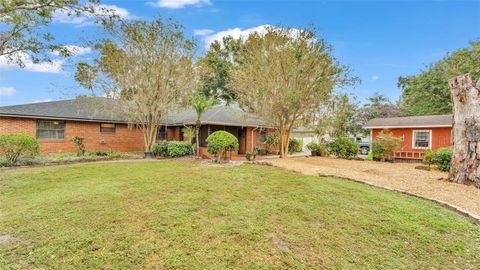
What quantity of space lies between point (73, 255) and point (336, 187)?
6.31m

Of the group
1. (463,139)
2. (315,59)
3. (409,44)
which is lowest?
(463,139)

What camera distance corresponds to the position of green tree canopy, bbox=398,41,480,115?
2036 cm

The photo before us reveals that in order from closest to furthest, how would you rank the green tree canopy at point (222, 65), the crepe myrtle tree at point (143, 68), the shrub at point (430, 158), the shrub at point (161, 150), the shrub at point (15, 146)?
the shrub at point (15, 146) < the shrub at point (430, 158) < the crepe myrtle tree at point (143, 68) < the shrub at point (161, 150) < the green tree canopy at point (222, 65)

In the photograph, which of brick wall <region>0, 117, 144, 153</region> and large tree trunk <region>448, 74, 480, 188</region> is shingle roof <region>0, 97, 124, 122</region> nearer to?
brick wall <region>0, 117, 144, 153</region>

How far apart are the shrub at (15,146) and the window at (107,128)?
5.79 metres

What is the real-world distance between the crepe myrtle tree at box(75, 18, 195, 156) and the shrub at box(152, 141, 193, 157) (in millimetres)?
1648

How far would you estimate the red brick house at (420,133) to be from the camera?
16.1 meters

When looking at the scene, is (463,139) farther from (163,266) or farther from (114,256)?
(114,256)

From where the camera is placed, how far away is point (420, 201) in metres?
6.26

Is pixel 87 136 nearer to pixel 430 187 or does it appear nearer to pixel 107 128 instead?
pixel 107 128

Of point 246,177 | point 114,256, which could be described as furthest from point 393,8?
point 114,256

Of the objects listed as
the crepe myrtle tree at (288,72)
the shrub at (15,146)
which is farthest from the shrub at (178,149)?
the shrub at (15,146)

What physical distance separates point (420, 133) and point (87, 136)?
73.7ft

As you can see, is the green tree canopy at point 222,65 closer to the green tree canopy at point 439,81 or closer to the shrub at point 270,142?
the shrub at point 270,142
